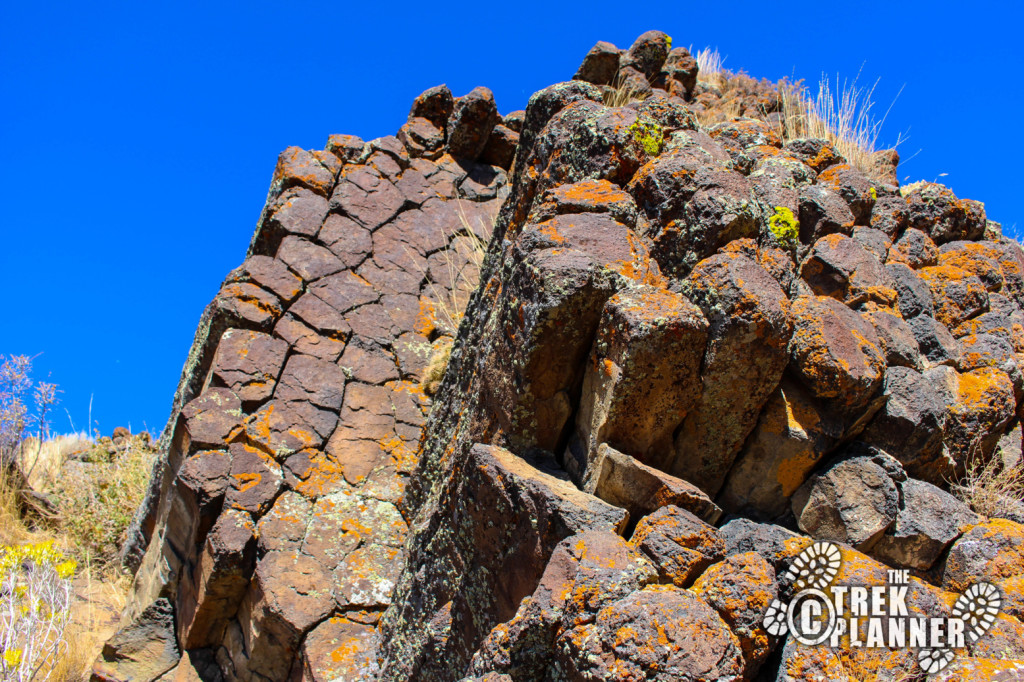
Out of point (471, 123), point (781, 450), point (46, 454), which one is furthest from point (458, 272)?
point (46, 454)

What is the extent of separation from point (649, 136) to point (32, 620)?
4.85m

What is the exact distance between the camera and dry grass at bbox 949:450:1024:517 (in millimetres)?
3129

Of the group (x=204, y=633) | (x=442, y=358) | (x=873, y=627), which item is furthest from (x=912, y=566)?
(x=204, y=633)

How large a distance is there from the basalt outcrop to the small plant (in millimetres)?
471

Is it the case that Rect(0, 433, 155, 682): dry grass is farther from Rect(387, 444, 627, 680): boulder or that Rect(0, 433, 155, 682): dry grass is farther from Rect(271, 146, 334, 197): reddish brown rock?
Rect(271, 146, 334, 197): reddish brown rock

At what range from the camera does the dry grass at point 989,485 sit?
3.13m

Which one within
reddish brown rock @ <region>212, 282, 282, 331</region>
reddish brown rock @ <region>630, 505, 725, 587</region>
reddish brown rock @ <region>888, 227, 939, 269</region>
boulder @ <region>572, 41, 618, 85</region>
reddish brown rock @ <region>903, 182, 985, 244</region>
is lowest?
reddish brown rock @ <region>630, 505, 725, 587</region>

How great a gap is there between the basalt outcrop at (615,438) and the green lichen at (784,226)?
2cm

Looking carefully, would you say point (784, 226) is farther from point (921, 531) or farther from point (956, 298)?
point (921, 531)

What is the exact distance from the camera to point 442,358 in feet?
17.8

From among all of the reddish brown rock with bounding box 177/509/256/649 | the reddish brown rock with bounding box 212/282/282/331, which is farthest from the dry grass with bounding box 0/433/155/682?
the reddish brown rock with bounding box 212/282/282/331

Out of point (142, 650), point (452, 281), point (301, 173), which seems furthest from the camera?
point (301, 173)

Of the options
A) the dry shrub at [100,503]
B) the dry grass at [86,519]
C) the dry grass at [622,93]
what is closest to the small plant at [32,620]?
the dry grass at [86,519]

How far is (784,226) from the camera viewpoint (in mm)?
3512
